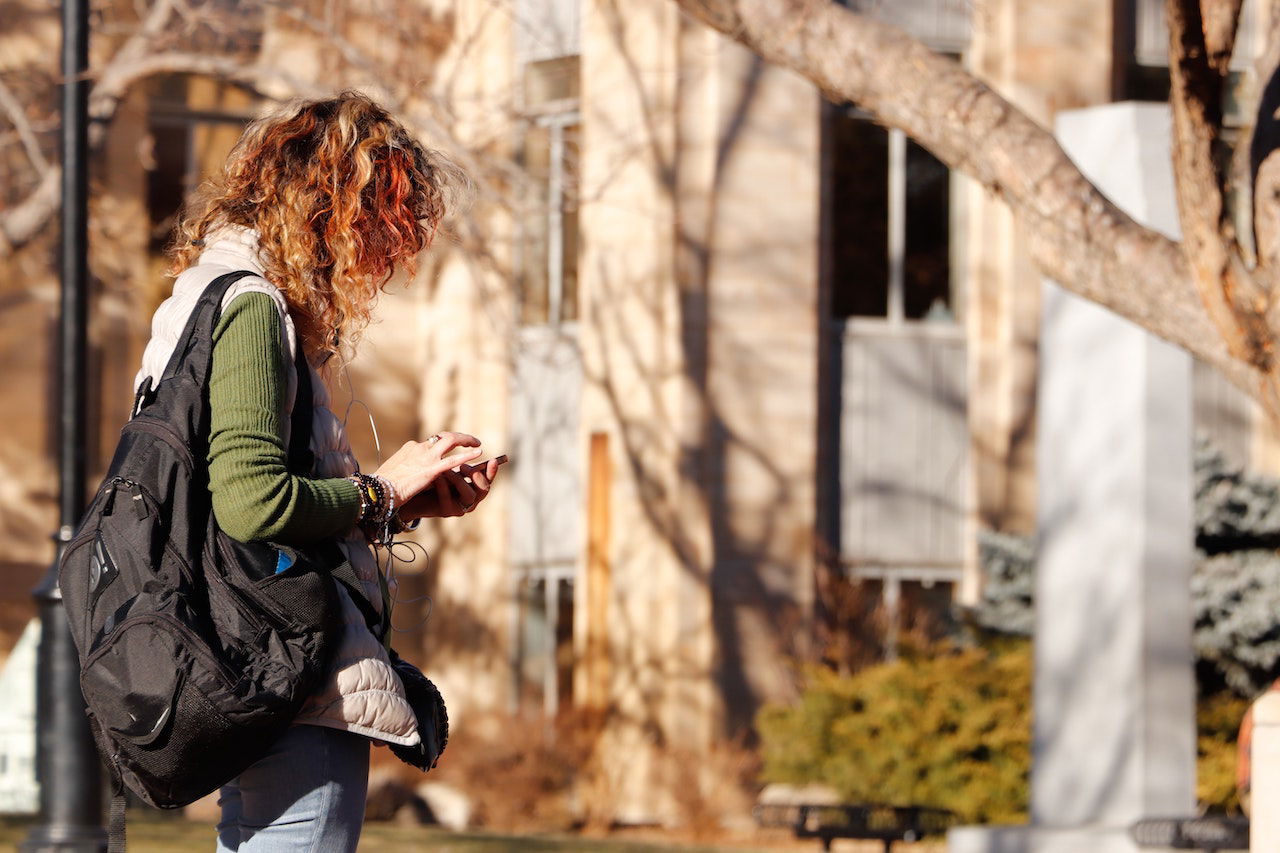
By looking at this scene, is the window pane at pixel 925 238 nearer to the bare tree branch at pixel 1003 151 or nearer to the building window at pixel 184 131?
the building window at pixel 184 131

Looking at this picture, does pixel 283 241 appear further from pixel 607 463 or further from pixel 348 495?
pixel 607 463

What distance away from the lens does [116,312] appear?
1928 centimetres

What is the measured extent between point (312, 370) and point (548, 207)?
14.8 metres

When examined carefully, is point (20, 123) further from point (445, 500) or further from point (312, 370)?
point (312, 370)

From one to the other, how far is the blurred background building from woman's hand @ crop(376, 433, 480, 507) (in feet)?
37.6

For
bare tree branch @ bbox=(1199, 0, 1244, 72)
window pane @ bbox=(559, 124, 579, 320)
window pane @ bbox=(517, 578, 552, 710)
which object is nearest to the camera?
bare tree branch @ bbox=(1199, 0, 1244, 72)

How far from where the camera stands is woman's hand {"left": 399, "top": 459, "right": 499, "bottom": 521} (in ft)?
11.8

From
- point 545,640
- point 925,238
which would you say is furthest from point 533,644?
point 925,238

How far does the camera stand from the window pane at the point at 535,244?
1825 centimetres

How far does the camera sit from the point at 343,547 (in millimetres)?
3307

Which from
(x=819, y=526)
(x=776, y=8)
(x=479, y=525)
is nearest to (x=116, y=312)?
(x=479, y=525)

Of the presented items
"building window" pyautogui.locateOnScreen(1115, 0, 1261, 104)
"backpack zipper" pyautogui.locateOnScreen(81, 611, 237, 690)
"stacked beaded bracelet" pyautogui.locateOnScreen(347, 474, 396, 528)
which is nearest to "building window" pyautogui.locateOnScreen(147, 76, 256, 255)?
"building window" pyautogui.locateOnScreen(1115, 0, 1261, 104)

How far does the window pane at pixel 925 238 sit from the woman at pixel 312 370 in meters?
14.2

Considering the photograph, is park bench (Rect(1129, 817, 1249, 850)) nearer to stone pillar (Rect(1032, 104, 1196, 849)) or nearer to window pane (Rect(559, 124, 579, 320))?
stone pillar (Rect(1032, 104, 1196, 849))
